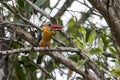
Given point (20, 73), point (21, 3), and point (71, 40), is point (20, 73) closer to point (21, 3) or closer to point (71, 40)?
point (21, 3)

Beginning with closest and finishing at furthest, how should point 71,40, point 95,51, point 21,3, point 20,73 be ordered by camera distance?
point 95,51 → point 71,40 → point 21,3 → point 20,73

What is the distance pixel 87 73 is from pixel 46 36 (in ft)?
5.27

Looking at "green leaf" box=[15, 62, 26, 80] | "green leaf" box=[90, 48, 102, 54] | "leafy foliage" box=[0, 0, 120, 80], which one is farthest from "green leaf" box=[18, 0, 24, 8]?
"green leaf" box=[90, 48, 102, 54]

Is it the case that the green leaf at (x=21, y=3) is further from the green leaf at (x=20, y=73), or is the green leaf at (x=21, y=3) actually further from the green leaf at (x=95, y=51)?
the green leaf at (x=95, y=51)

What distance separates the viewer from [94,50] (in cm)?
204

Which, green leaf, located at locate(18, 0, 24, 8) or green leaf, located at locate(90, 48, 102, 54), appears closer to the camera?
green leaf, located at locate(90, 48, 102, 54)

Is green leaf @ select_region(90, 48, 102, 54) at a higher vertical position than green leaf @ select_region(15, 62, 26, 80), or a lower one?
higher

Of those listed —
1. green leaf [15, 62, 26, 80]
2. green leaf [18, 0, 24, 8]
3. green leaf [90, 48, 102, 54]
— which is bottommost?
green leaf [15, 62, 26, 80]

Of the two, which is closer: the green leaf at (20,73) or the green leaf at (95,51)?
the green leaf at (95,51)

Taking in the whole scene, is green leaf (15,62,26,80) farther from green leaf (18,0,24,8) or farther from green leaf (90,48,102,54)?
green leaf (90,48,102,54)

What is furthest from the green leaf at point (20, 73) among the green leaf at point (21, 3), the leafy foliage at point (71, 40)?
the green leaf at point (21, 3)

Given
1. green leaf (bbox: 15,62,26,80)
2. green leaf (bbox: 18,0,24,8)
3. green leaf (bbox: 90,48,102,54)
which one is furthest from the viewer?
green leaf (bbox: 15,62,26,80)

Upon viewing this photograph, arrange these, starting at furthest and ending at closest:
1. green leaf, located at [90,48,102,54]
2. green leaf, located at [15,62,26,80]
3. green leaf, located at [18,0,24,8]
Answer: green leaf, located at [15,62,26,80], green leaf, located at [18,0,24,8], green leaf, located at [90,48,102,54]

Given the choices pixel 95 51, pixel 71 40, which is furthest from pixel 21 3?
pixel 95 51
